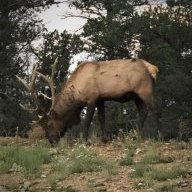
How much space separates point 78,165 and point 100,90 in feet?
12.8

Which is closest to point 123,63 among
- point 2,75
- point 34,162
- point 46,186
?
point 34,162

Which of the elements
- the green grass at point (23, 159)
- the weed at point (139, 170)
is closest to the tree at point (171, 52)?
the green grass at point (23, 159)

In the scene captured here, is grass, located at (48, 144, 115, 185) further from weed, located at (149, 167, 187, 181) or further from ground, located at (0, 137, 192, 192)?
weed, located at (149, 167, 187, 181)

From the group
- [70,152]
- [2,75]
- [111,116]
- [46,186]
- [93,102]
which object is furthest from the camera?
[111,116]

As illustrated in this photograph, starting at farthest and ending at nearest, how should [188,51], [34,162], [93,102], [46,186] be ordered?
[188,51], [93,102], [34,162], [46,186]

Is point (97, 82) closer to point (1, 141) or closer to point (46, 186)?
point (1, 141)

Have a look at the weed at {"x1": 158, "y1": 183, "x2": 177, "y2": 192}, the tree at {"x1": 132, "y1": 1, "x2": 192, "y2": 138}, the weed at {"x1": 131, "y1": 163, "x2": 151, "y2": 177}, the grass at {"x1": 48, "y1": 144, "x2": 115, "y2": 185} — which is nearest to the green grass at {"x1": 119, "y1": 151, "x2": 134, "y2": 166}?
the grass at {"x1": 48, "y1": 144, "x2": 115, "y2": 185}

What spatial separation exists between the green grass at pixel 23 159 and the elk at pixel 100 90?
2544mm

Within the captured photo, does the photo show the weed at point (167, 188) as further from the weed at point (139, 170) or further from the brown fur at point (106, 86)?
the brown fur at point (106, 86)

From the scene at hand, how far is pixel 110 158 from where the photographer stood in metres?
10.1

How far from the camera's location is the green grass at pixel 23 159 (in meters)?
9.68

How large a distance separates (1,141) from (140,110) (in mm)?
3015

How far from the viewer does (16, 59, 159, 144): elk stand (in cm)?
1304

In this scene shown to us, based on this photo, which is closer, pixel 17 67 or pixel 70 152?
pixel 70 152
